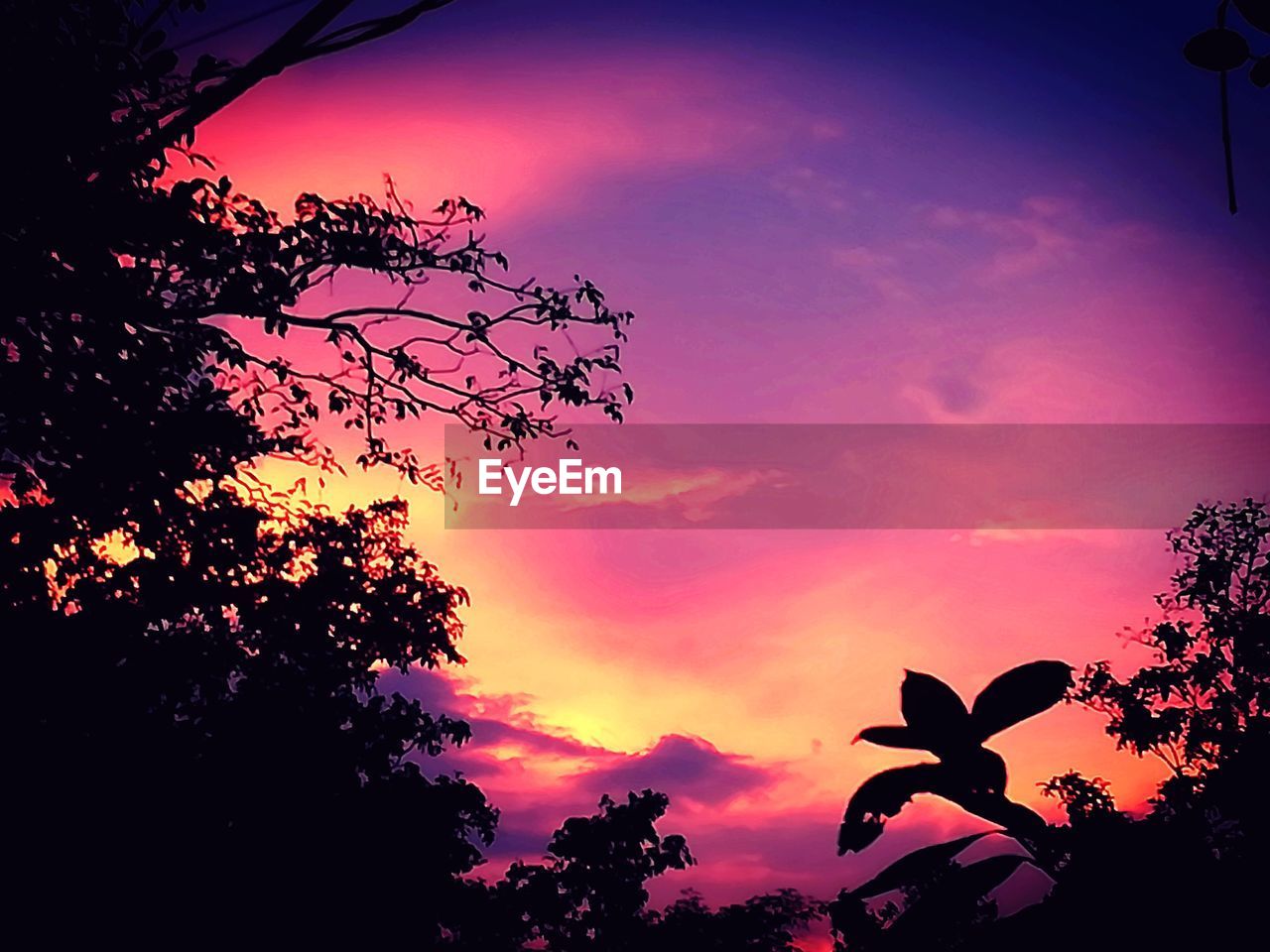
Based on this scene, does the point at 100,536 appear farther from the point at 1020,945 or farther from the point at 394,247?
the point at 1020,945

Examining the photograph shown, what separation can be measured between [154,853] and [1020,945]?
10949 millimetres

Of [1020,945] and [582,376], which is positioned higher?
[582,376]

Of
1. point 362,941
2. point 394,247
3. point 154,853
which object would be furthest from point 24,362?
point 362,941

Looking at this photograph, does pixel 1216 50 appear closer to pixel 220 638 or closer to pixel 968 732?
pixel 968 732

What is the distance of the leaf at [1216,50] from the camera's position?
1.40 metres

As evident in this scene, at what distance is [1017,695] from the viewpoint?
1.14m

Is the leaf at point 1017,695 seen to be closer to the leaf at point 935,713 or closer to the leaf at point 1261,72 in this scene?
the leaf at point 935,713

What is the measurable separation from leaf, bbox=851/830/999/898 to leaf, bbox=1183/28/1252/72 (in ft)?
3.64

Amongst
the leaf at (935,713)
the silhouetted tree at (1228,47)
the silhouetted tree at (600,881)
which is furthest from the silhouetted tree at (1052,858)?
the silhouetted tree at (600,881)

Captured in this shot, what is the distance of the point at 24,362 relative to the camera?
665cm

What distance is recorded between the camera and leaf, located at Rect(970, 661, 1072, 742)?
1120 mm

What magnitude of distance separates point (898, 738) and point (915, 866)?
0.48 feet

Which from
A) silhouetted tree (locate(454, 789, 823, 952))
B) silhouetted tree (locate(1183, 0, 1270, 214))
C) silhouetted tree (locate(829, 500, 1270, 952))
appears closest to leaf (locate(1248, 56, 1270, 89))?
silhouetted tree (locate(1183, 0, 1270, 214))

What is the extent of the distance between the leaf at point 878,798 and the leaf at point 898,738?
0.03 metres
